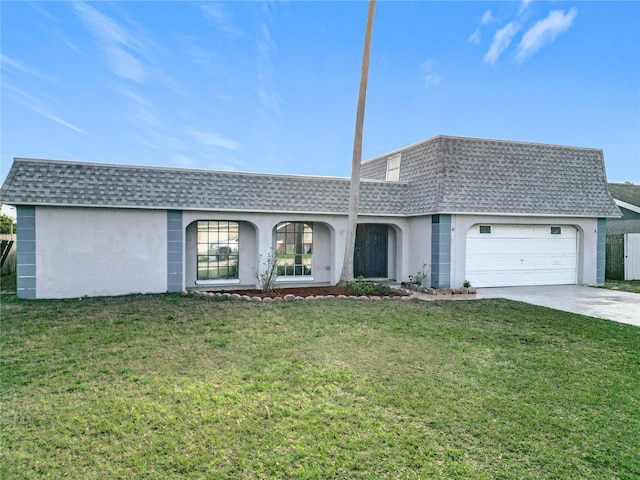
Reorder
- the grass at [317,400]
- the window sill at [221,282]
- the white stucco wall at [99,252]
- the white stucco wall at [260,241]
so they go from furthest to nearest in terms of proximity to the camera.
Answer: the window sill at [221,282] → the white stucco wall at [260,241] → the white stucco wall at [99,252] → the grass at [317,400]

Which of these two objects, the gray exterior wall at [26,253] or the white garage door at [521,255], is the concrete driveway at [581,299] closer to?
the white garage door at [521,255]

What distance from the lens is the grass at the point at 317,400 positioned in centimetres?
323

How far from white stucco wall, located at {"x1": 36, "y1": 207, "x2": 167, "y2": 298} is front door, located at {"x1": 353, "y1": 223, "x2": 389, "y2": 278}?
729 centimetres

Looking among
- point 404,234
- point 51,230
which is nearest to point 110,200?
point 51,230

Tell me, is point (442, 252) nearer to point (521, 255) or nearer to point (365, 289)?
point (365, 289)

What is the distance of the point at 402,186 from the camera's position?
1432 centimetres

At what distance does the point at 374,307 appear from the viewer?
968 cm

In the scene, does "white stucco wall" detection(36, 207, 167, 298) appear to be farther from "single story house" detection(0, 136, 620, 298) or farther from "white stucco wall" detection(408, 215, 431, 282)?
"white stucco wall" detection(408, 215, 431, 282)

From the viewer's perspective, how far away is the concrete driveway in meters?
9.18

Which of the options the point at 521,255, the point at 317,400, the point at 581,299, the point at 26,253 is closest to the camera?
the point at 317,400

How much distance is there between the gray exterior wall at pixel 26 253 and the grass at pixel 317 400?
3.20 meters

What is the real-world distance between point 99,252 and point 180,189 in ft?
9.65

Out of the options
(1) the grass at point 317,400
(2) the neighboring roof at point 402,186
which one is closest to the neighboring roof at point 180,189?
(2) the neighboring roof at point 402,186

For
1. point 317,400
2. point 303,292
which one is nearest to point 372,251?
point 303,292
